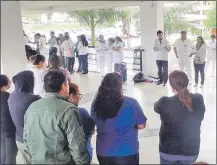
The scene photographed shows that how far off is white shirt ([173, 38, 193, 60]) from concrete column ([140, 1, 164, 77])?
3.81 feet

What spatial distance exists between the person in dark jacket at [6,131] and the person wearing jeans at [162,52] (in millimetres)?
5598

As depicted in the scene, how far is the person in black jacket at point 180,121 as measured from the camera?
236 cm

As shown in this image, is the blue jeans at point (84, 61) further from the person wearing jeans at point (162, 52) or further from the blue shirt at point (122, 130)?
the blue shirt at point (122, 130)

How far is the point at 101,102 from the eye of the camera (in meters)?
2.37

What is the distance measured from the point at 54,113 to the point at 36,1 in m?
7.93

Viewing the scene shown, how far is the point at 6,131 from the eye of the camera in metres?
2.98

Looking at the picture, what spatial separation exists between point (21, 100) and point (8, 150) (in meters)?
0.65

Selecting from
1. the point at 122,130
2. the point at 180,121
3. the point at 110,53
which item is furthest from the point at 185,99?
the point at 110,53

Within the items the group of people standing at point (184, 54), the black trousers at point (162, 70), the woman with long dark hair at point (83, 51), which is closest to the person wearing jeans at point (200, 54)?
the group of people standing at point (184, 54)

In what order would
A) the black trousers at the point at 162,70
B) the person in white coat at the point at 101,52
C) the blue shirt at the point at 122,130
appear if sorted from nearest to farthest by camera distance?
the blue shirt at the point at 122,130 < the black trousers at the point at 162,70 < the person in white coat at the point at 101,52

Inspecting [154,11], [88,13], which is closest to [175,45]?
[154,11]

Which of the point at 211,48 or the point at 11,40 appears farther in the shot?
the point at 211,48

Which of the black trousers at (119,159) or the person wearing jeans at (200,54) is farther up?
the person wearing jeans at (200,54)

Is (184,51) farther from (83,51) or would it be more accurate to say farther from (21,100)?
(21,100)
